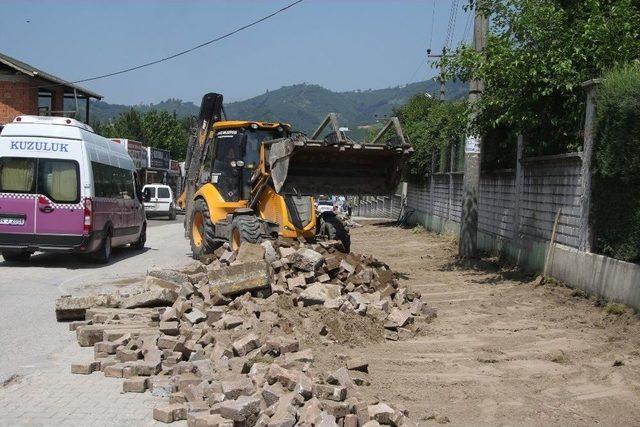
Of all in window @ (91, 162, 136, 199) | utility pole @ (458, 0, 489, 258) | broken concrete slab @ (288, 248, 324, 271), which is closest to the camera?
broken concrete slab @ (288, 248, 324, 271)

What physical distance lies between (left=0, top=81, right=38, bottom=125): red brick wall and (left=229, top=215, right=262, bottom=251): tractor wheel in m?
25.6

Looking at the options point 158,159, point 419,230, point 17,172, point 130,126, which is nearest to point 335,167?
point 17,172

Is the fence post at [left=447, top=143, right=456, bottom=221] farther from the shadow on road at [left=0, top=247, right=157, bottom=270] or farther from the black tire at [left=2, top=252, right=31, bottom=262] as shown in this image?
the black tire at [left=2, top=252, right=31, bottom=262]

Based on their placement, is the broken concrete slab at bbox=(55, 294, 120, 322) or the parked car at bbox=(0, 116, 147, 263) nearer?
the broken concrete slab at bbox=(55, 294, 120, 322)

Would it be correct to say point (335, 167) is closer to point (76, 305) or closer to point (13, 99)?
point (76, 305)

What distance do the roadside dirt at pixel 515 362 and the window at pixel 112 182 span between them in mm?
7828

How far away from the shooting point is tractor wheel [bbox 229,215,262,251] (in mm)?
12352

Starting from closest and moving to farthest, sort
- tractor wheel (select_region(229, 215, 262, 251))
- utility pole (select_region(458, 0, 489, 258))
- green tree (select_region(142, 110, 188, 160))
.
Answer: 1. tractor wheel (select_region(229, 215, 262, 251))
2. utility pole (select_region(458, 0, 489, 258))
3. green tree (select_region(142, 110, 188, 160))

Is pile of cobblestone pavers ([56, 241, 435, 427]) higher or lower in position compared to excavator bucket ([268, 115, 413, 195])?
lower

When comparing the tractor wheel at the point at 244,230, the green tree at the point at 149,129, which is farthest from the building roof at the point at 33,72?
the green tree at the point at 149,129

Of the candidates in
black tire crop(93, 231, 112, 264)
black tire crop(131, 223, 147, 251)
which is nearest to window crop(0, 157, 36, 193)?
black tire crop(93, 231, 112, 264)

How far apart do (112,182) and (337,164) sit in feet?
22.2

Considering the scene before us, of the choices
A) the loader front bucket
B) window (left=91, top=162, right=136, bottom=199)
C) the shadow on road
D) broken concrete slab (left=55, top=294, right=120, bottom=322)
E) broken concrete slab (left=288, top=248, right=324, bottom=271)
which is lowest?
the shadow on road

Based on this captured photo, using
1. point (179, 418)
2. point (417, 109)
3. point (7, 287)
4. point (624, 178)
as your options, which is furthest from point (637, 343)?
point (417, 109)
